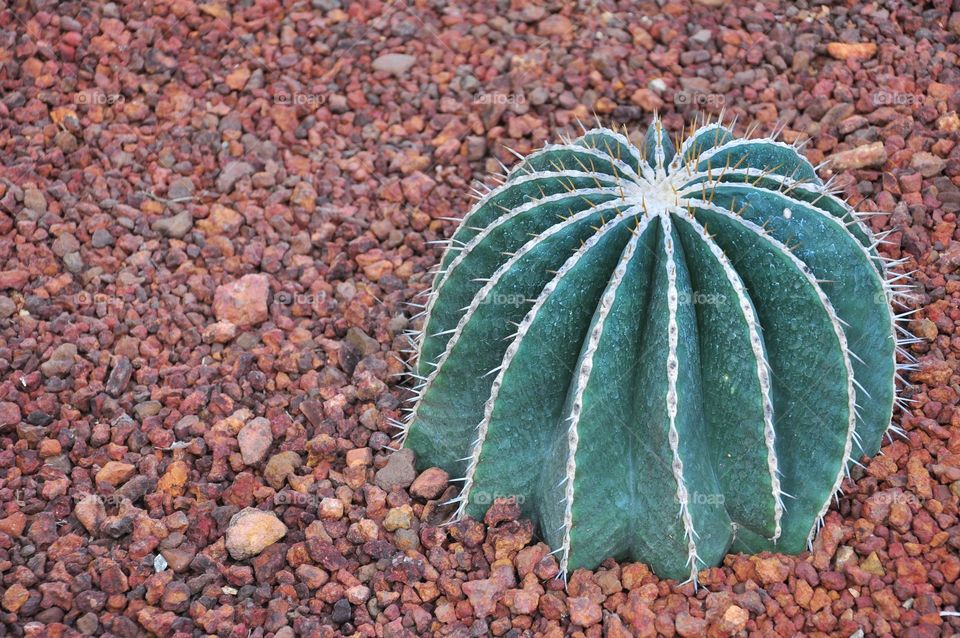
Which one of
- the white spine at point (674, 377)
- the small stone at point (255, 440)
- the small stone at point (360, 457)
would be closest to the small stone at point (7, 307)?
the small stone at point (255, 440)

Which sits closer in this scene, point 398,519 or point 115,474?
point 398,519

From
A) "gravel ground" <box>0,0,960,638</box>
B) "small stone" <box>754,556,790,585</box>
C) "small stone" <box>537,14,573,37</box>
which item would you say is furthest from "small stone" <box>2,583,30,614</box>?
"small stone" <box>537,14,573,37</box>

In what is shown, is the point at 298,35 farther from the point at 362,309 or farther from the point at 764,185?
the point at 764,185

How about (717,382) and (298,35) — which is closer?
(717,382)

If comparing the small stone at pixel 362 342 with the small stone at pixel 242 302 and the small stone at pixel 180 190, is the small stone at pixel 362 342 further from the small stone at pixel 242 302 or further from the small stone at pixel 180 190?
the small stone at pixel 180 190

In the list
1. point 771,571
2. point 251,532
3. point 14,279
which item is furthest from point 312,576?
point 14,279

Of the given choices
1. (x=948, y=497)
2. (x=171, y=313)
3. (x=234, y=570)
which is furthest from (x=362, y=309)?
(x=948, y=497)

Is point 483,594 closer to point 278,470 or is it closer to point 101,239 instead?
point 278,470
